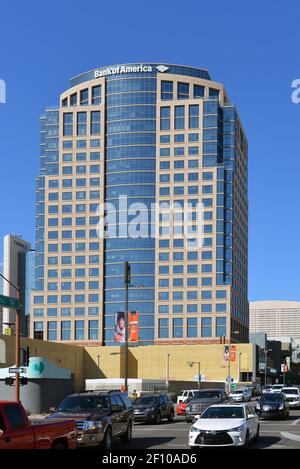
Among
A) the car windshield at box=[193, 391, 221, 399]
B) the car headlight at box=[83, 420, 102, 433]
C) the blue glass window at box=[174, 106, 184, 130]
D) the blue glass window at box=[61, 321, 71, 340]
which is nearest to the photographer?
the car headlight at box=[83, 420, 102, 433]

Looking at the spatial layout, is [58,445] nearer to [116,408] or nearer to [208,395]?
[116,408]

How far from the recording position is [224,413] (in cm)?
2384

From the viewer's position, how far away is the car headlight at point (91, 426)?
21.8 m

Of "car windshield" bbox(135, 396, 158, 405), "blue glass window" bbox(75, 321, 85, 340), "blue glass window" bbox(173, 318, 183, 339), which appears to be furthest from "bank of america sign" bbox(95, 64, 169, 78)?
"car windshield" bbox(135, 396, 158, 405)

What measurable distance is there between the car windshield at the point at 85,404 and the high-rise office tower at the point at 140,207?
13002cm

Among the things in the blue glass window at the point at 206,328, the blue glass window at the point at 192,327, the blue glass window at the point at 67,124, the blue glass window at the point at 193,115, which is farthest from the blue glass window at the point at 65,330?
the blue glass window at the point at 193,115

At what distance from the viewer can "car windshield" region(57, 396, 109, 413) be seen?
2348 centimetres

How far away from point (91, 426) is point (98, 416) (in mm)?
664

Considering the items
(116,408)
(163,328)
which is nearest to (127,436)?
(116,408)

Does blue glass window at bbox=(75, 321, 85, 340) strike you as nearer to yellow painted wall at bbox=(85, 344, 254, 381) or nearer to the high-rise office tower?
the high-rise office tower

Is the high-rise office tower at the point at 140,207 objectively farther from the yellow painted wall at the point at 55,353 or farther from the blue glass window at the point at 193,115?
the yellow painted wall at the point at 55,353
